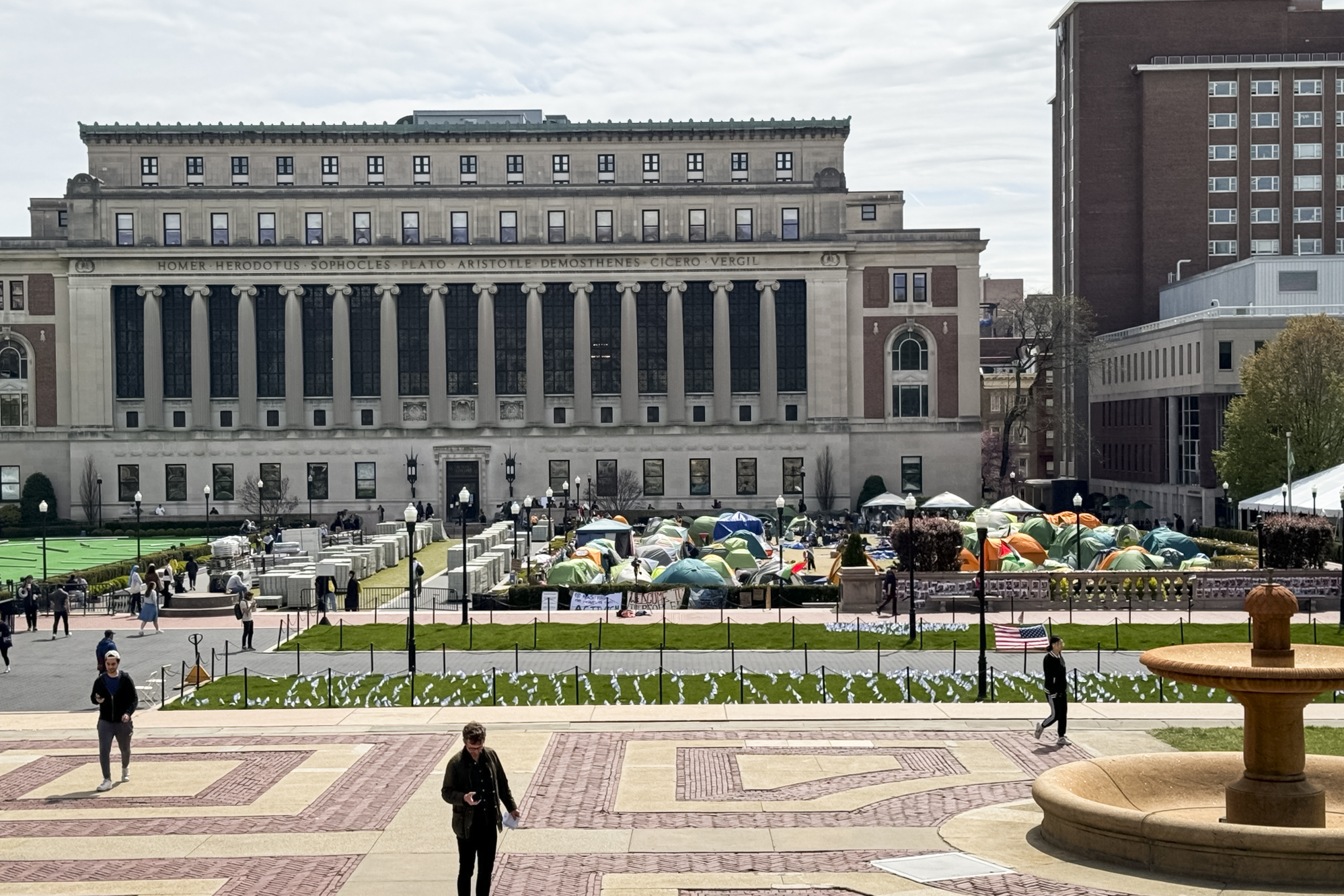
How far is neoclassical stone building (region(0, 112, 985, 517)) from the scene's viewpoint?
360ft

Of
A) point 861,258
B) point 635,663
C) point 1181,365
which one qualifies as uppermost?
point 861,258

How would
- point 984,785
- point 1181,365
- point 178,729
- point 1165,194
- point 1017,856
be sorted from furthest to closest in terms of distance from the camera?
1. point 1165,194
2. point 1181,365
3. point 178,729
4. point 984,785
5. point 1017,856

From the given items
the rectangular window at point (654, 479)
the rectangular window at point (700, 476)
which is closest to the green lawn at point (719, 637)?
the rectangular window at point (700, 476)

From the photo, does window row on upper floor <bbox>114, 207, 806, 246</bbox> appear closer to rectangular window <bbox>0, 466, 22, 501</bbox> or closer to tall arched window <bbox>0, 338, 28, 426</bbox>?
tall arched window <bbox>0, 338, 28, 426</bbox>

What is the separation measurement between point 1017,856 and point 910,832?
6.45 feet

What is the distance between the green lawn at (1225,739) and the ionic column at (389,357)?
86368 mm

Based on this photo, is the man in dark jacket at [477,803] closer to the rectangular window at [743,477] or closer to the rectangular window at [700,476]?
the rectangular window at [700,476]

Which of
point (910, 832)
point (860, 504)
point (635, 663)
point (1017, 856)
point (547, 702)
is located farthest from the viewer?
point (860, 504)

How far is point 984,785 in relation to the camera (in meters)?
24.7

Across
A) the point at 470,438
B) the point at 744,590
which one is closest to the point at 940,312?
the point at 470,438

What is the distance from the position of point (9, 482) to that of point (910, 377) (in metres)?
63.7

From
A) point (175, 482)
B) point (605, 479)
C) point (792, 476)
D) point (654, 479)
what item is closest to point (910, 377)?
point (792, 476)

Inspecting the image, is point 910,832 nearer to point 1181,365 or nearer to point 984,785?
point 984,785

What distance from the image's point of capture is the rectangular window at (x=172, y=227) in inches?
4360
